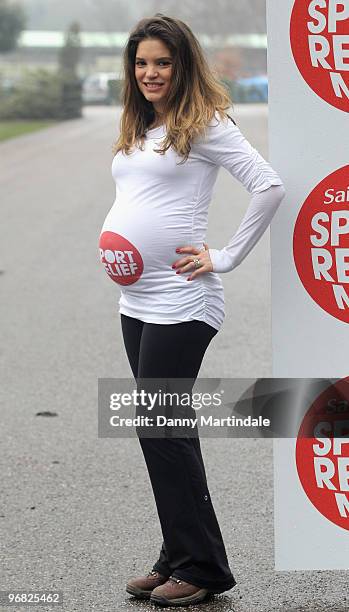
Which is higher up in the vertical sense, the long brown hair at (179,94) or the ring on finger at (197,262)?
the long brown hair at (179,94)

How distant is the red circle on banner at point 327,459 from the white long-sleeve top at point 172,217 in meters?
0.46

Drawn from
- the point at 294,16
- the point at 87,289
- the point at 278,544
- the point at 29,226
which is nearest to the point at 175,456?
the point at 278,544

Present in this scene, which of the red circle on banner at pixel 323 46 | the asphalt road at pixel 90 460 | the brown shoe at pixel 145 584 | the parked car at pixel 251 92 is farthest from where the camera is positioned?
the parked car at pixel 251 92

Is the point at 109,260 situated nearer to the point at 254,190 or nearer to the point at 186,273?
the point at 186,273

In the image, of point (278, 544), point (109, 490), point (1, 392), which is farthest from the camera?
point (1, 392)

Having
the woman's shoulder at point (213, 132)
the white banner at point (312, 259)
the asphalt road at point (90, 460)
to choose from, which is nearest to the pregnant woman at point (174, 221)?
the woman's shoulder at point (213, 132)

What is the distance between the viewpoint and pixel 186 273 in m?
3.86

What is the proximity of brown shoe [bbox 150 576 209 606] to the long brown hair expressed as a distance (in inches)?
52.7

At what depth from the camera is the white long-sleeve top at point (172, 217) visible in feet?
12.3

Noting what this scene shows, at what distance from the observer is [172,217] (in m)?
3.82

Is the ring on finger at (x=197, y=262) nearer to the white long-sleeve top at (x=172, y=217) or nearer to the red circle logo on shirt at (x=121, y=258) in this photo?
the white long-sleeve top at (x=172, y=217)

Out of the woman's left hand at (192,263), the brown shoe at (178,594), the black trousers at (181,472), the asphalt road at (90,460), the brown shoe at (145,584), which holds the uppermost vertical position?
the woman's left hand at (192,263)

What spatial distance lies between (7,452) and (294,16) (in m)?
3.09

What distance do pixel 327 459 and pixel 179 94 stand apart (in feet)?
3.86
